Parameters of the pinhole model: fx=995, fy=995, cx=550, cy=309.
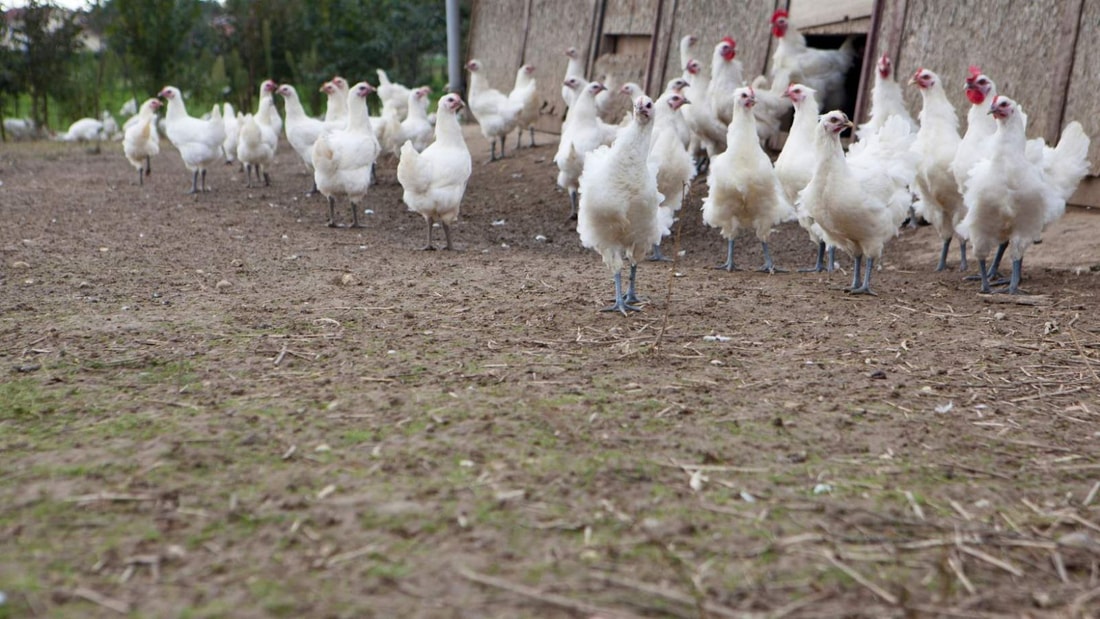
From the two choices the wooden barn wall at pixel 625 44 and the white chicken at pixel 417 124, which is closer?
the white chicken at pixel 417 124

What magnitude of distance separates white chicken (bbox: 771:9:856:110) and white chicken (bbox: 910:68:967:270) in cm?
356

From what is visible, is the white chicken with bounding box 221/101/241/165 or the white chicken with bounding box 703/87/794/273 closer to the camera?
the white chicken with bounding box 703/87/794/273

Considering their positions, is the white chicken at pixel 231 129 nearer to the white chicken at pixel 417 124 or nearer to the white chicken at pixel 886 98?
the white chicken at pixel 417 124

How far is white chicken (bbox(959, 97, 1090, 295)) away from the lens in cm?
636

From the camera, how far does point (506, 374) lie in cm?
462

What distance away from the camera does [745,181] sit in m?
7.47

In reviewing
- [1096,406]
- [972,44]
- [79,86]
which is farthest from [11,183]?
[1096,406]

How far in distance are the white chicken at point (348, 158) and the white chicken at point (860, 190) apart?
4.53m

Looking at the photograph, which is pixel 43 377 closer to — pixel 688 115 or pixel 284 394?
pixel 284 394

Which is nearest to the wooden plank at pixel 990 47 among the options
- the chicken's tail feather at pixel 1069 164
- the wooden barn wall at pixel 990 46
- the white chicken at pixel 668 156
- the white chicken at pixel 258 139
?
the wooden barn wall at pixel 990 46

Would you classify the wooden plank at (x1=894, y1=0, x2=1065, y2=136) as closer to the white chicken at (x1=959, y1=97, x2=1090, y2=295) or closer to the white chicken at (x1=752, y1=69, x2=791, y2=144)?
the white chicken at (x1=752, y1=69, x2=791, y2=144)

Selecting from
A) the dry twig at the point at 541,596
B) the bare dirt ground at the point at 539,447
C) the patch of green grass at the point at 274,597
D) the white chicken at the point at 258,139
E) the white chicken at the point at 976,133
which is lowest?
the patch of green grass at the point at 274,597

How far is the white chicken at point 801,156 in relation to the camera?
7.59 meters

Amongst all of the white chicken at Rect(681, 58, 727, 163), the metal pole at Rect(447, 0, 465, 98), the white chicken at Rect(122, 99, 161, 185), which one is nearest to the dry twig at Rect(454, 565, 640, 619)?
the white chicken at Rect(681, 58, 727, 163)
